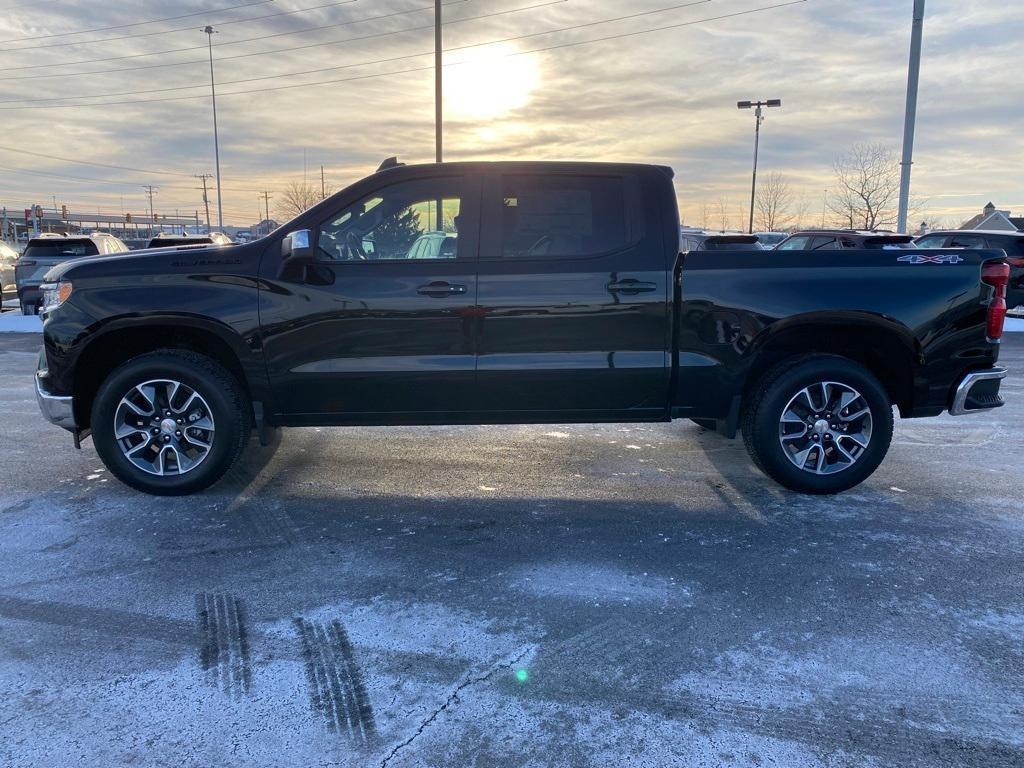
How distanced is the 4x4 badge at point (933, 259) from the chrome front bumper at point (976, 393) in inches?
28.3

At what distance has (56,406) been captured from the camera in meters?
4.57

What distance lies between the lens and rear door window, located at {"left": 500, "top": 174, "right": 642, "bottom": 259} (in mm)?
4531

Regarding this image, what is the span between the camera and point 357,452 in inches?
226

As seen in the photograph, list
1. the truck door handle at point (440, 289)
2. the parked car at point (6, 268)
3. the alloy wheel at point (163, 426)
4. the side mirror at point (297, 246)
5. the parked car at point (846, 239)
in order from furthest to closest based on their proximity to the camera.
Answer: the parked car at point (6, 268) → the parked car at point (846, 239) → the alloy wheel at point (163, 426) → the truck door handle at point (440, 289) → the side mirror at point (297, 246)

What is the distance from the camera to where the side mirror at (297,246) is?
432 cm

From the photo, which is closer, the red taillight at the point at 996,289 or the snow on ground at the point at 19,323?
the red taillight at the point at 996,289

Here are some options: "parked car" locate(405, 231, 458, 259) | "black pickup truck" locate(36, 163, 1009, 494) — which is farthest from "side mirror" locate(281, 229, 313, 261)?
"parked car" locate(405, 231, 458, 259)

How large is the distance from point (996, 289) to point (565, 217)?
2.69 metres

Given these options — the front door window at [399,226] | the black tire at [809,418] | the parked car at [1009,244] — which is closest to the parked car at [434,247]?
the front door window at [399,226]

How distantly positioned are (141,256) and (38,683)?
8.76 feet

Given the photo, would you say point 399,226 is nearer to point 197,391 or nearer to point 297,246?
point 297,246

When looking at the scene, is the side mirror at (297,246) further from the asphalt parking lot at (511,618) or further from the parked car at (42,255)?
the parked car at (42,255)

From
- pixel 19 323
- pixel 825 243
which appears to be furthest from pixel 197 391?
pixel 825 243

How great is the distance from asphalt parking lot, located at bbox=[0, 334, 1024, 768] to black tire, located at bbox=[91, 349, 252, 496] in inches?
6.0
